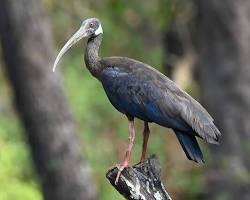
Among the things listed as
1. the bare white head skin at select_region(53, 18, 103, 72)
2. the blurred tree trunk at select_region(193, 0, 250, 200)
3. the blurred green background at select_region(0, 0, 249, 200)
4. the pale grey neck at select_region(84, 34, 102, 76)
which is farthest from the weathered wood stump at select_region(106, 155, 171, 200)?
the blurred tree trunk at select_region(193, 0, 250, 200)

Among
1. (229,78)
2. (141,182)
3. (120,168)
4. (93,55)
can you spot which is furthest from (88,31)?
(229,78)

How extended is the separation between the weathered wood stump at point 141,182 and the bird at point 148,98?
7 cm

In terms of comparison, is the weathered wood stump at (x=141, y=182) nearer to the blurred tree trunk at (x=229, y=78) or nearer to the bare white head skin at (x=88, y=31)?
the bare white head skin at (x=88, y=31)

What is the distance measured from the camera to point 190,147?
8.52 meters

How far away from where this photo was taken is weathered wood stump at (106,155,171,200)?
8562mm

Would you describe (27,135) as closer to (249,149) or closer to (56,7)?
(249,149)

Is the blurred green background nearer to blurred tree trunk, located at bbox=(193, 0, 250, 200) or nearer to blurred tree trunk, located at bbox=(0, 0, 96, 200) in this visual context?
blurred tree trunk, located at bbox=(0, 0, 96, 200)

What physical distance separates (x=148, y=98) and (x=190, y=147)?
1.82 ft

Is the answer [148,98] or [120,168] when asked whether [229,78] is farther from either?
[120,168]

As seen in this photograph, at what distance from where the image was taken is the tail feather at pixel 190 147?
845 cm

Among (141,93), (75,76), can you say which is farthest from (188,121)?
(75,76)

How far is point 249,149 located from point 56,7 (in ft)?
26.8

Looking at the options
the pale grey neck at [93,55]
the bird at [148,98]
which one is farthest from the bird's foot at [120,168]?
the pale grey neck at [93,55]

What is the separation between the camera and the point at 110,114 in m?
25.3
